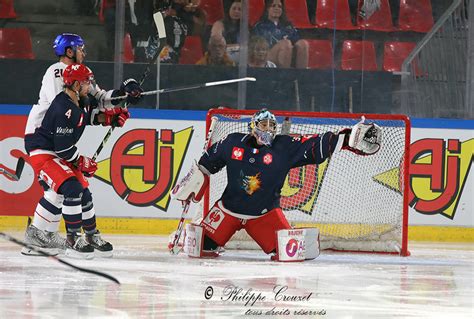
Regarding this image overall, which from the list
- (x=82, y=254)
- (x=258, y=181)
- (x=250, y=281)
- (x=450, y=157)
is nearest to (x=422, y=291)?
(x=250, y=281)

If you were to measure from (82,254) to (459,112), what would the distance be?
145 inches

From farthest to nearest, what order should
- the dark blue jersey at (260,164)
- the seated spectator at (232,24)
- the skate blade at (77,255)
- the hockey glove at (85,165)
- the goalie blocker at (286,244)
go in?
the seated spectator at (232,24), the dark blue jersey at (260,164), the goalie blocker at (286,244), the hockey glove at (85,165), the skate blade at (77,255)

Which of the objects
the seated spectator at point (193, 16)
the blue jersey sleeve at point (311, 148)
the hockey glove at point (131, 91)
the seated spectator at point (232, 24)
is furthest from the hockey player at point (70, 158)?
the seated spectator at point (232, 24)

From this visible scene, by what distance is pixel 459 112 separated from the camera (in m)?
9.25

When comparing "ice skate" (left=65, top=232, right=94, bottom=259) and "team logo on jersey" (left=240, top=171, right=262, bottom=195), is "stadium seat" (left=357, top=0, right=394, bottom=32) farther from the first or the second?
"ice skate" (left=65, top=232, right=94, bottom=259)

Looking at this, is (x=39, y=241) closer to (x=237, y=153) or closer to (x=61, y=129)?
(x=61, y=129)

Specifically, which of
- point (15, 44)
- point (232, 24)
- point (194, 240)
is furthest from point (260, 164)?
point (15, 44)

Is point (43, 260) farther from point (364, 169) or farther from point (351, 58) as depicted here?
point (351, 58)

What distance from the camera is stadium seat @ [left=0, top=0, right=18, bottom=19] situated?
898 cm

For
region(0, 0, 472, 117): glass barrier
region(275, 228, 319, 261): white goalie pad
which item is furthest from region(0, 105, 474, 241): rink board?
region(275, 228, 319, 261): white goalie pad

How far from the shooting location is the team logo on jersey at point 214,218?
736 cm

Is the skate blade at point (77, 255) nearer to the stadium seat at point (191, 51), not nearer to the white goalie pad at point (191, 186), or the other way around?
the white goalie pad at point (191, 186)

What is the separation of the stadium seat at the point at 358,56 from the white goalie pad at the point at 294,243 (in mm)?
2325

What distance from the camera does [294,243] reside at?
7176 millimetres
